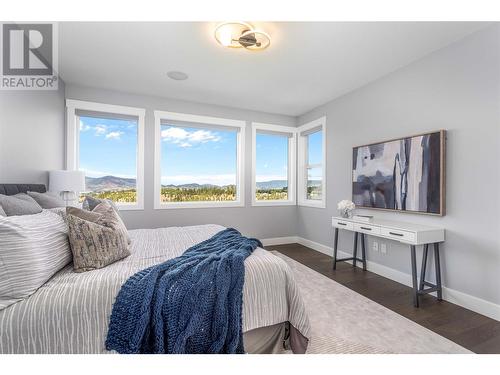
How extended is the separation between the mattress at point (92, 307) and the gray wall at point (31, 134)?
4.93ft

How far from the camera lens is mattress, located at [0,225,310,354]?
1.11 metres

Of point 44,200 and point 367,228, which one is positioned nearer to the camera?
point 44,200

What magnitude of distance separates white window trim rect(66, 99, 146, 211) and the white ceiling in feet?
0.93

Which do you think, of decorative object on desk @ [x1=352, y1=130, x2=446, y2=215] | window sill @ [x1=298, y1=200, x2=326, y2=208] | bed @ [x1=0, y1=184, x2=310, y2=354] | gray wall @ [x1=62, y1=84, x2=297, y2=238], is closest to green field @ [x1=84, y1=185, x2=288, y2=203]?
gray wall @ [x1=62, y1=84, x2=297, y2=238]

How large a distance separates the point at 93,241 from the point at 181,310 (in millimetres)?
751

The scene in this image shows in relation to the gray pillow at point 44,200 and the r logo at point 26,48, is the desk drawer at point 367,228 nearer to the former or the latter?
the gray pillow at point 44,200

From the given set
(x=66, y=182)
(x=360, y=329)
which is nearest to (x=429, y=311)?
(x=360, y=329)

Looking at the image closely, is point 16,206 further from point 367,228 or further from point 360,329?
point 367,228

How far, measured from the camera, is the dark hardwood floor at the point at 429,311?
1.82 meters

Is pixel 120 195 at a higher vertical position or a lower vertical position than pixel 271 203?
higher

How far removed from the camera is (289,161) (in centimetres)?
499

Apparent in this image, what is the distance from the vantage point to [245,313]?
4.62ft

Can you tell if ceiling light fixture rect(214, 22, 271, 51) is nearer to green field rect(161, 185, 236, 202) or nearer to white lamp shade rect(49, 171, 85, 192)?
white lamp shade rect(49, 171, 85, 192)
